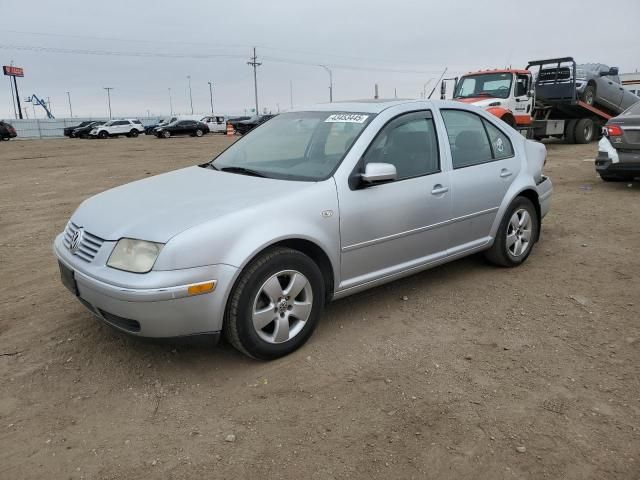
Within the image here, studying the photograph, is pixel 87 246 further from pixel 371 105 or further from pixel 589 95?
pixel 589 95

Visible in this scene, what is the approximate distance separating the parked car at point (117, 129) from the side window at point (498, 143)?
39.8m

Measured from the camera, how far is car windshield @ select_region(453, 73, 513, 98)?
14180 mm

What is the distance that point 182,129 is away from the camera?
39438 millimetres

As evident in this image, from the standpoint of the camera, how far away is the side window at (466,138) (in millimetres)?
4312

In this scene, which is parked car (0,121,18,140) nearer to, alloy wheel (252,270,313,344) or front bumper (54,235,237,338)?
front bumper (54,235,237,338)

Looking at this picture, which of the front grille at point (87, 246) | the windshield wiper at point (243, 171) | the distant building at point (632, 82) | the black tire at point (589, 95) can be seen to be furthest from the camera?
the distant building at point (632, 82)

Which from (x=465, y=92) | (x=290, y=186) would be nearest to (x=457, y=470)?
(x=290, y=186)

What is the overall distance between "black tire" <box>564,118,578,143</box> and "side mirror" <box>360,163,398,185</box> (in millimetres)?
16504

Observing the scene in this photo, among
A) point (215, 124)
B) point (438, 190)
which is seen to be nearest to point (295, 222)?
point (438, 190)

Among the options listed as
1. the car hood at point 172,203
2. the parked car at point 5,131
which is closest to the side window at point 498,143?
the car hood at point 172,203

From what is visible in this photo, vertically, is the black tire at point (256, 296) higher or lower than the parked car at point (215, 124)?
higher

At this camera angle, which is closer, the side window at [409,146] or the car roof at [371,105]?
the side window at [409,146]

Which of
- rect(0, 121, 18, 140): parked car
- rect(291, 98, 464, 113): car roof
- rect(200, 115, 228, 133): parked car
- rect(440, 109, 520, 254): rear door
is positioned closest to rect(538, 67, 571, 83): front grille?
rect(440, 109, 520, 254): rear door

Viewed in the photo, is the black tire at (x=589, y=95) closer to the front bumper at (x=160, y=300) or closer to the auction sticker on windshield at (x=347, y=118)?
the auction sticker on windshield at (x=347, y=118)
